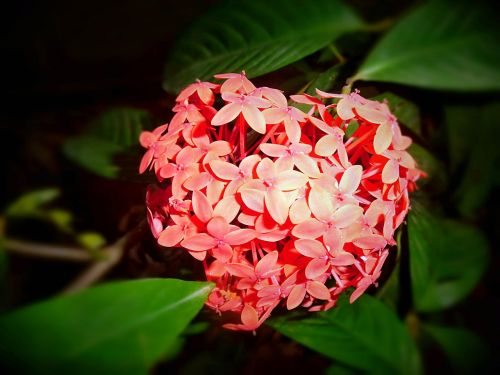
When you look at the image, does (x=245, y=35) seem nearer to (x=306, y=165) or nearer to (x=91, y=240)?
(x=306, y=165)

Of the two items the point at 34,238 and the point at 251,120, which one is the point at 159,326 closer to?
the point at 251,120

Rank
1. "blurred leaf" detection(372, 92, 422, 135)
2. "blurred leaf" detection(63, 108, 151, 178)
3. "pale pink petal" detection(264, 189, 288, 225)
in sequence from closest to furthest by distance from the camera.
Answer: "pale pink petal" detection(264, 189, 288, 225), "blurred leaf" detection(372, 92, 422, 135), "blurred leaf" detection(63, 108, 151, 178)

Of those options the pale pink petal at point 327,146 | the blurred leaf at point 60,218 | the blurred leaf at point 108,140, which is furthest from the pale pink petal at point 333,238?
the blurred leaf at point 60,218

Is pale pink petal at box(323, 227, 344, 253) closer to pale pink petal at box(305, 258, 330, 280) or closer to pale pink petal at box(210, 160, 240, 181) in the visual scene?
pale pink petal at box(305, 258, 330, 280)

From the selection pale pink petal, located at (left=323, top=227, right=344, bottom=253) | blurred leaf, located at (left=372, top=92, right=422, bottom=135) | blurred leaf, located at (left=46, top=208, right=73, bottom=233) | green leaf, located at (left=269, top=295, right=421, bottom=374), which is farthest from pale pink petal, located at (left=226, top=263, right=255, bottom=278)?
blurred leaf, located at (left=46, top=208, right=73, bottom=233)

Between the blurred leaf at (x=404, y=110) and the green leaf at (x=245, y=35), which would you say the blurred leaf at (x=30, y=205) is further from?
the blurred leaf at (x=404, y=110)

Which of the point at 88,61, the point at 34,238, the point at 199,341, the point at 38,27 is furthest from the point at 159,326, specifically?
the point at 38,27

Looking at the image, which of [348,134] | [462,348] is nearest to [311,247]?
[348,134]
